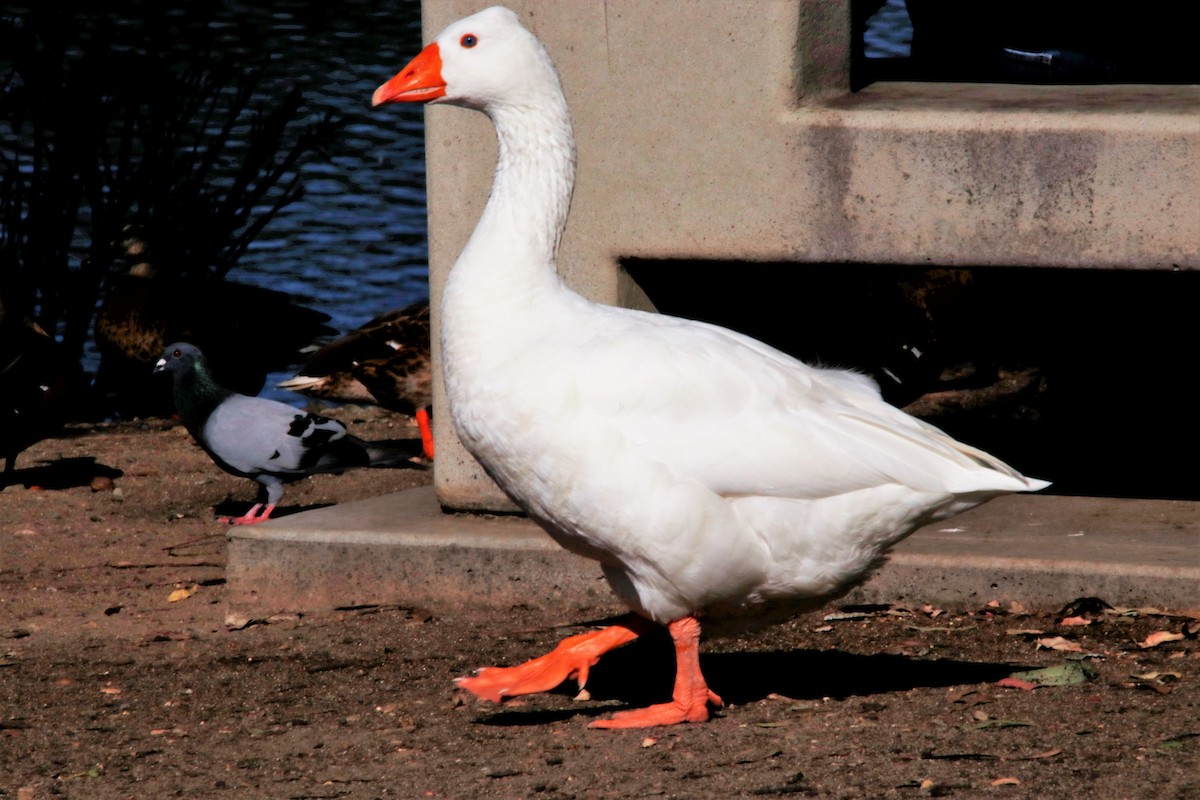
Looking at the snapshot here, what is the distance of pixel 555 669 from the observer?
5.03 metres

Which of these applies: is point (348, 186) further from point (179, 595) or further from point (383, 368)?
point (179, 595)

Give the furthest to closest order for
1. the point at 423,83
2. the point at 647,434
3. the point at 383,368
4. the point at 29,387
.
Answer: the point at 383,368 → the point at 29,387 → the point at 423,83 → the point at 647,434

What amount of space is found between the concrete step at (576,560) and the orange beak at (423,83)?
192cm

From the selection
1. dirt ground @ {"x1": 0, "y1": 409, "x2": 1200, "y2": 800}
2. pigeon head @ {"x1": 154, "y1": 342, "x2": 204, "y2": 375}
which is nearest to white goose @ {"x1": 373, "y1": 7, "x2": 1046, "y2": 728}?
dirt ground @ {"x1": 0, "y1": 409, "x2": 1200, "y2": 800}

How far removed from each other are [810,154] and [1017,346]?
4.85 m

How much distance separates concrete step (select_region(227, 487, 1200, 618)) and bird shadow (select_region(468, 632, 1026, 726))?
510 millimetres

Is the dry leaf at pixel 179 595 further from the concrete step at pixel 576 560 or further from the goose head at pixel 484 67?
the goose head at pixel 484 67

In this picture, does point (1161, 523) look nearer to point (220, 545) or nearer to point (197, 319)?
point (220, 545)

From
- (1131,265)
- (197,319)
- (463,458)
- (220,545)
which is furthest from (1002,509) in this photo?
(197,319)

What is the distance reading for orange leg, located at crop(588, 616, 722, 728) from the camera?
4809 mm

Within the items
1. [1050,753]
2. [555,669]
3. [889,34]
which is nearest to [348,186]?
[889,34]

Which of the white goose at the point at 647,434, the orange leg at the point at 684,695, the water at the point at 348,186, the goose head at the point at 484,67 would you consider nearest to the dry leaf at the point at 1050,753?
the white goose at the point at 647,434

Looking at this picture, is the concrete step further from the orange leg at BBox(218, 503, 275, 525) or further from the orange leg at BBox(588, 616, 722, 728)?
the orange leg at BBox(588, 616, 722, 728)

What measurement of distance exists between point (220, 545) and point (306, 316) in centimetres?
464
